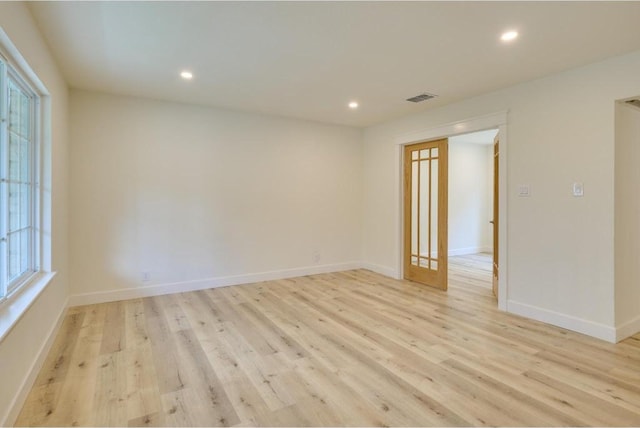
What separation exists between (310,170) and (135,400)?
163 inches

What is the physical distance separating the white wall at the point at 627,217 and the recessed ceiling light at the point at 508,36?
50.2 inches

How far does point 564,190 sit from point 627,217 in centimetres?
58

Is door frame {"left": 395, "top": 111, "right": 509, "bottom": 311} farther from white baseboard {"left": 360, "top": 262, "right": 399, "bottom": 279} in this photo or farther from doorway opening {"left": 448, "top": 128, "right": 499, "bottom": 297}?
doorway opening {"left": 448, "top": 128, "right": 499, "bottom": 297}

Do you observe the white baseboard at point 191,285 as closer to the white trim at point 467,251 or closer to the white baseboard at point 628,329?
the white trim at point 467,251

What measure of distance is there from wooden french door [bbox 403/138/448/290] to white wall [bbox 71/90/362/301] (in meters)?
1.13

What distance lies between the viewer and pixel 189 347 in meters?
2.89

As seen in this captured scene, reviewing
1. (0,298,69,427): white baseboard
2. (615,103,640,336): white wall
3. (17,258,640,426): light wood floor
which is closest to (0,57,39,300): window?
(0,298,69,427): white baseboard

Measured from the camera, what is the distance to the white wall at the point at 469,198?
7926 mm

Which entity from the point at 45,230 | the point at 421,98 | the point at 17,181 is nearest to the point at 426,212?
the point at 421,98

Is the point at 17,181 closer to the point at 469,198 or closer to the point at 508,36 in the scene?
the point at 508,36

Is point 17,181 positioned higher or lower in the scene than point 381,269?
higher

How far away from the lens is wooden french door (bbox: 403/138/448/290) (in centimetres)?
484

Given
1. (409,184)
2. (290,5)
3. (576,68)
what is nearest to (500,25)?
(576,68)

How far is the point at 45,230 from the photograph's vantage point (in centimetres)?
301
